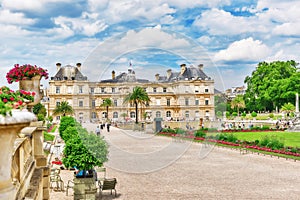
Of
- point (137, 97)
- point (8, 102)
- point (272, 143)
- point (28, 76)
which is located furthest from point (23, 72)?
point (272, 143)

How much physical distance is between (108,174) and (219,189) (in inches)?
186

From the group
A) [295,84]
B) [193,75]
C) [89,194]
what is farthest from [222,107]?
[295,84]

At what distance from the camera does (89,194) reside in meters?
9.52

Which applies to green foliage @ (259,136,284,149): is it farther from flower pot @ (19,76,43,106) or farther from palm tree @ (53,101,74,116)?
flower pot @ (19,76,43,106)

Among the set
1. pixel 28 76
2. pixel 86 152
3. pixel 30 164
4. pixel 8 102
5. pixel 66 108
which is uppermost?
pixel 28 76

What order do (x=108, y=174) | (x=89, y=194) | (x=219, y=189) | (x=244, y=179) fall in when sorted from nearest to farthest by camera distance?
(x=89, y=194) < (x=219, y=189) < (x=244, y=179) < (x=108, y=174)

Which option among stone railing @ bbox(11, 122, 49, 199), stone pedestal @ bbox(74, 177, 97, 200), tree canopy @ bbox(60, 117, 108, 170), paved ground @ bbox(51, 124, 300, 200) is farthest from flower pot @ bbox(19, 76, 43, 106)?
stone pedestal @ bbox(74, 177, 97, 200)

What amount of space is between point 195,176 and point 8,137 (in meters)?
11.3

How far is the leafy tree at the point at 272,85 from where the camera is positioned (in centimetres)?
6025

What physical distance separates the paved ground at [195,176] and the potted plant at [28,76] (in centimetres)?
240

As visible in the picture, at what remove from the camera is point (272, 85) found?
63.3 meters

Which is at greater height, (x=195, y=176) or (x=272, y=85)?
(x=272, y=85)

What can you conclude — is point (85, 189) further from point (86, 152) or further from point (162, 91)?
point (162, 91)

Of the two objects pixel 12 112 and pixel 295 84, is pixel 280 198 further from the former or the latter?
pixel 295 84
